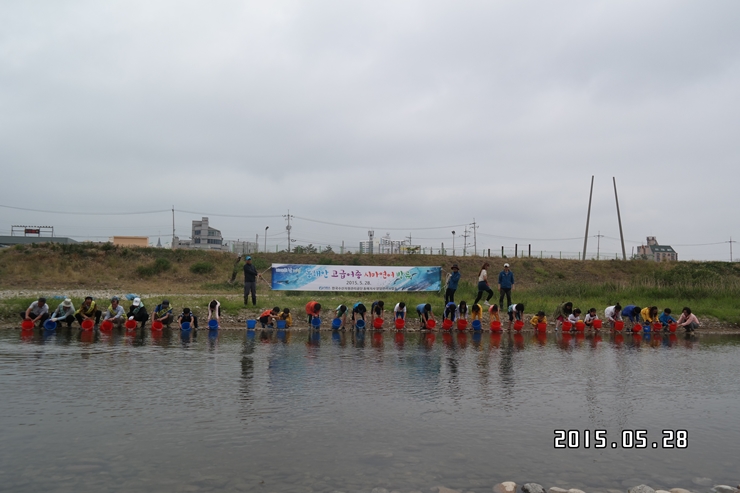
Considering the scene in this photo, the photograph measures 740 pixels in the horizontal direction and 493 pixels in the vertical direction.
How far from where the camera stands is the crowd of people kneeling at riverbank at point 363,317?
65.3ft

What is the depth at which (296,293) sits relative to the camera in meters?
29.5

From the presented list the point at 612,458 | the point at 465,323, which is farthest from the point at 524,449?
the point at 465,323

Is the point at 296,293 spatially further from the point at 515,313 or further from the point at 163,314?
the point at 515,313

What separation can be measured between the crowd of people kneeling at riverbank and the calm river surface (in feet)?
15.1

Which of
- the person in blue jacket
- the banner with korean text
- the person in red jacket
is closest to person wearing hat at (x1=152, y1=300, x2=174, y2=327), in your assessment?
the person in red jacket

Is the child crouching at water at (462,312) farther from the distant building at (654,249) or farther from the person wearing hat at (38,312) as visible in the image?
the distant building at (654,249)

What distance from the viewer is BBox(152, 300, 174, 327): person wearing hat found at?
20.2 meters

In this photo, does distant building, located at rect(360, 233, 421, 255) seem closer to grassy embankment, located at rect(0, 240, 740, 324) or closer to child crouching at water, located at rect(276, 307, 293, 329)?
grassy embankment, located at rect(0, 240, 740, 324)

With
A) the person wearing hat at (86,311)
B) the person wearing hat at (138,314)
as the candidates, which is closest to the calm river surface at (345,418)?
the person wearing hat at (86,311)

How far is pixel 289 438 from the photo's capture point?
7.66 meters

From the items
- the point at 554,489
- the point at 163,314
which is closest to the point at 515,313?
the point at 163,314
